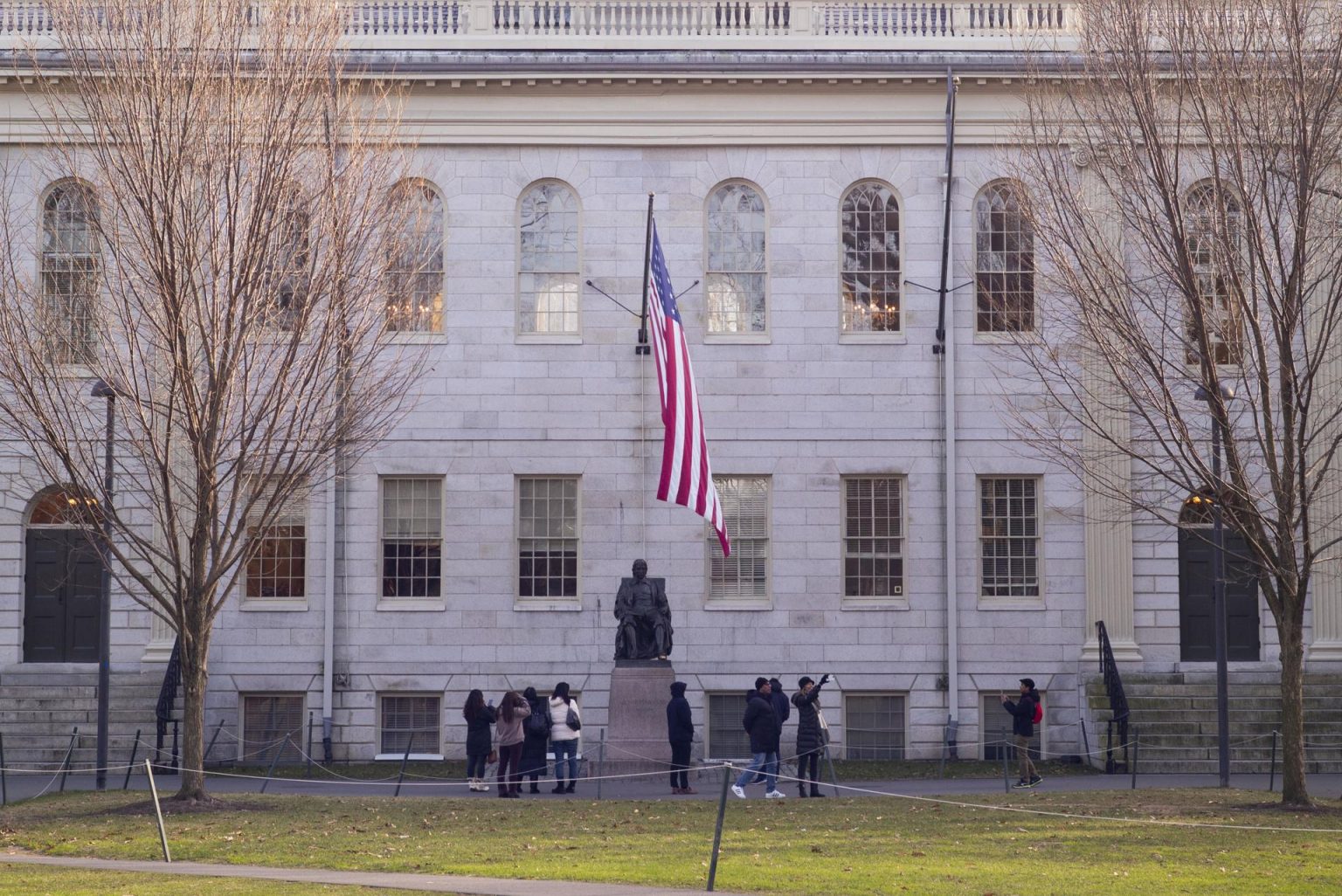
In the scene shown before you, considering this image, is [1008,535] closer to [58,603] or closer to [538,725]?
[538,725]

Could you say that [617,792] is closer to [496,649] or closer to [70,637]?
[496,649]

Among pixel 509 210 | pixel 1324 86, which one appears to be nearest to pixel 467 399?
pixel 509 210

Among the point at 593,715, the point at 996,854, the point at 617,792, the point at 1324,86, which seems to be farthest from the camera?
the point at 593,715

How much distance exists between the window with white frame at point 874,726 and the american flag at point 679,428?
20.4 feet

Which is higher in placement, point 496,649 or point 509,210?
point 509,210

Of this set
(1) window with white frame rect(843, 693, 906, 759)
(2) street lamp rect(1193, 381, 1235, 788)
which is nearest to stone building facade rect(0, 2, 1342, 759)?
(1) window with white frame rect(843, 693, 906, 759)

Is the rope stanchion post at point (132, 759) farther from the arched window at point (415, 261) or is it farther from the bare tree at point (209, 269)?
the arched window at point (415, 261)

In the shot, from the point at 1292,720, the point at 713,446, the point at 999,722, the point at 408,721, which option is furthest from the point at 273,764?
the point at 1292,720

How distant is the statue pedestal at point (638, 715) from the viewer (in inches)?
931

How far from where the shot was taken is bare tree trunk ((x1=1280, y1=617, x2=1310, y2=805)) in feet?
62.9

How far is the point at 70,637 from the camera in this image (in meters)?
28.8

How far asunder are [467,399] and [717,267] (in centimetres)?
497

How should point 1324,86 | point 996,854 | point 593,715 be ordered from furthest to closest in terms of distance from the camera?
1. point 593,715
2. point 1324,86
3. point 996,854

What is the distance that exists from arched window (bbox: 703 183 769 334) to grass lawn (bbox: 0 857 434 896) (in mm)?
16526
